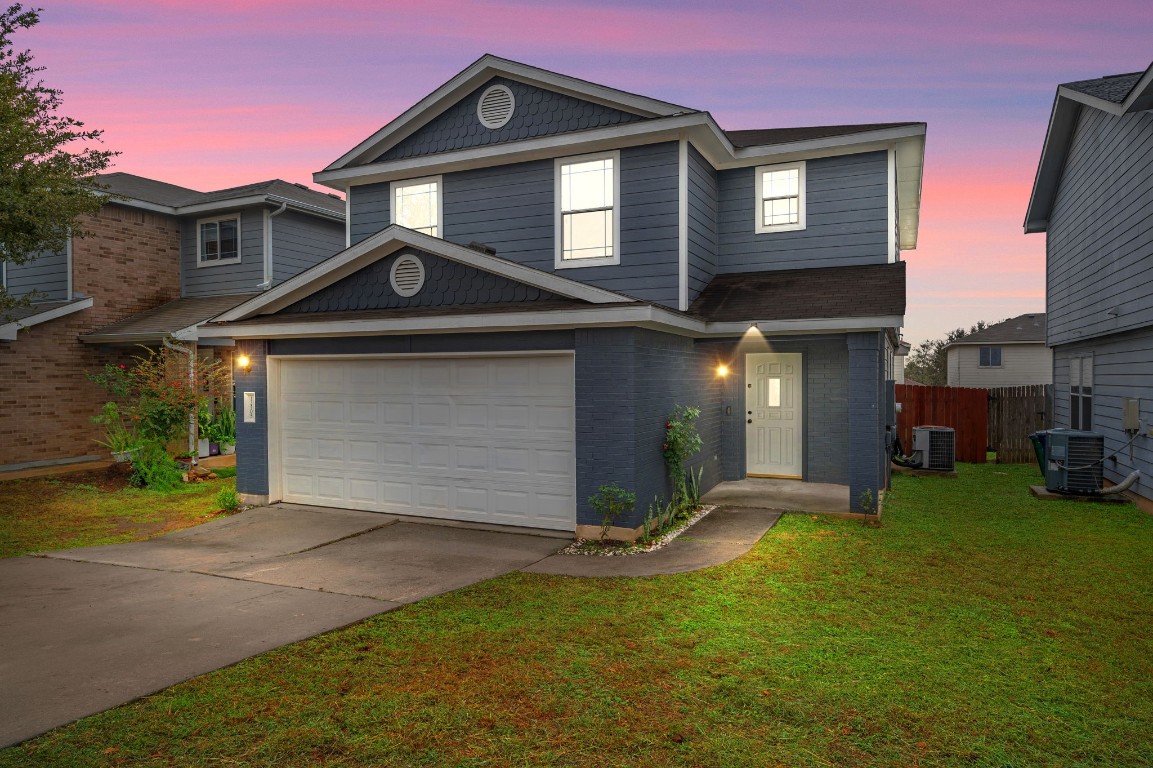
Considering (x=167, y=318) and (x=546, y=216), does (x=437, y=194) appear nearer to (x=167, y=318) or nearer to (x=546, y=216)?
(x=546, y=216)

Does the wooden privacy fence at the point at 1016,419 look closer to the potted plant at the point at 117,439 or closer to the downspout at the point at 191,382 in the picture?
the downspout at the point at 191,382

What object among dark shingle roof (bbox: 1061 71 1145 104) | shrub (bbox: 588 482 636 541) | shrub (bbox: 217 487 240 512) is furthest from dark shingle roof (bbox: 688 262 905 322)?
shrub (bbox: 217 487 240 512)

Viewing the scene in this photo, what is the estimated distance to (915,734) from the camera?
157 inches

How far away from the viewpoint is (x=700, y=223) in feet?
38.0

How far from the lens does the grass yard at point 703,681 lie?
12.6 ft

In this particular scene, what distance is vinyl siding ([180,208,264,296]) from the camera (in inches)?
679

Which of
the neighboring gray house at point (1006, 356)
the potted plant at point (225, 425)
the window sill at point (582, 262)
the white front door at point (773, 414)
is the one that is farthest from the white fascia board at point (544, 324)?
the neighboring gray house at point (1006, 356)

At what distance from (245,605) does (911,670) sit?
5.51 meters

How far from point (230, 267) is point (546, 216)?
1002 cm

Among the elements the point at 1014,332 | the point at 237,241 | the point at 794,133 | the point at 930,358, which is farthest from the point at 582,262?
the point at 930,358

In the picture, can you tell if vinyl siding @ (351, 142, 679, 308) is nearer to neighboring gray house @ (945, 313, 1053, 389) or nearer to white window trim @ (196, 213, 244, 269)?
white window trim @ (196, 213, 244, 269)

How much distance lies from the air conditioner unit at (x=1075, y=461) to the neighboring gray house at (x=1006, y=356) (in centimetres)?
2490

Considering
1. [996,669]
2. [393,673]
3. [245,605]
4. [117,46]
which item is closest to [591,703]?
[393,673]

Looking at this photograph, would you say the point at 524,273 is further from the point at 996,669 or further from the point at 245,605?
the point at 996,669
